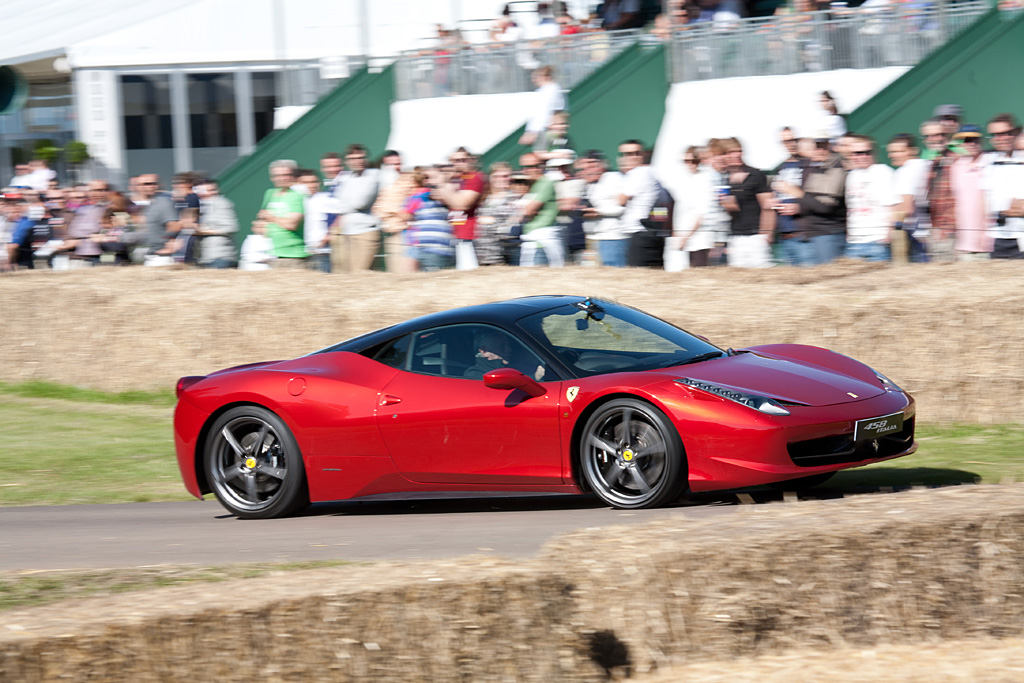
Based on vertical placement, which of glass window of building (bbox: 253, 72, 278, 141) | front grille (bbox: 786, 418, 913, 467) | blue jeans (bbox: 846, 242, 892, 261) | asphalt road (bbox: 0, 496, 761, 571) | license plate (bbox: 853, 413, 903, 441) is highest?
glass window of building (bbox: 253, 72, 278, 141)

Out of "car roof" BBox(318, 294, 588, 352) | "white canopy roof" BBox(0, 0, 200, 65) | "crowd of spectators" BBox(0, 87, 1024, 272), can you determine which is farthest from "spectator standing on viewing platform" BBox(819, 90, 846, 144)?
"white canopy roof" BBox(0, 0, 200, 65)

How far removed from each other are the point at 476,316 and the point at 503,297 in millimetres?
3916

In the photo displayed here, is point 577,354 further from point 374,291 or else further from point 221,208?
point 221,208

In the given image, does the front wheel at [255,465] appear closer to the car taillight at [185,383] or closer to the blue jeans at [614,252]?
the car taillight at [185,383]

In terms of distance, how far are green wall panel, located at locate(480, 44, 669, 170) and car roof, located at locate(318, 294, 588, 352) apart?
9.72 meters

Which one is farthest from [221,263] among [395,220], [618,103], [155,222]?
[618,103]

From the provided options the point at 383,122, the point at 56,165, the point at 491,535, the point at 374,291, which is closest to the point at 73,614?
the point at 491,535

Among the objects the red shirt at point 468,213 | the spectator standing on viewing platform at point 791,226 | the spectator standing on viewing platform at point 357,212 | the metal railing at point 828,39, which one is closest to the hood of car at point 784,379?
the spectator standing on viewing platform at point 791,226

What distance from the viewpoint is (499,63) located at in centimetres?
1952

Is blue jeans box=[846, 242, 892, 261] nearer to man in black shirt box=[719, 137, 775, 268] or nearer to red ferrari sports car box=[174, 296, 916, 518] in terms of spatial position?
man in black shirt box=[719, 137, 775, 268]

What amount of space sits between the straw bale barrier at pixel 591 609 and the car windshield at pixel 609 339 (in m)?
2.62

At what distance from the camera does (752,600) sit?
463 centimetres

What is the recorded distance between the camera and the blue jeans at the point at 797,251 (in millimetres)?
11992

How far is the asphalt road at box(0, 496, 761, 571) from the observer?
6746mm
